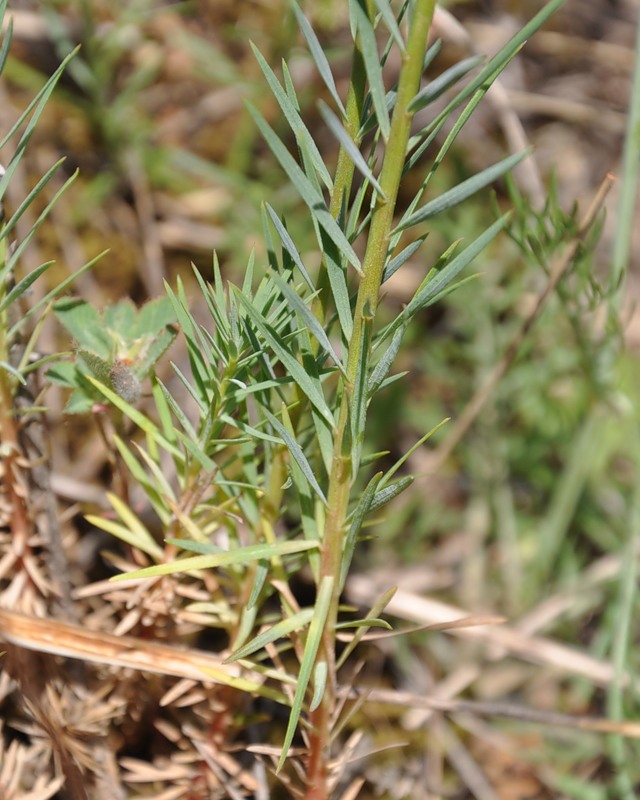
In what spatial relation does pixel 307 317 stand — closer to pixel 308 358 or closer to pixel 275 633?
pixel 308 358

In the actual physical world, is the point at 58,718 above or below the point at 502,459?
above

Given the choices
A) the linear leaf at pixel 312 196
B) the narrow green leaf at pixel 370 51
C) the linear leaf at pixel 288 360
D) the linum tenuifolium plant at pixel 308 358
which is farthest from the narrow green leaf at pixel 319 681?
the narrow green leaf at pixel 370 51

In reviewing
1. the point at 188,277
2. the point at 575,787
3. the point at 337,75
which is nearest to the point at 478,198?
the point at 337,75

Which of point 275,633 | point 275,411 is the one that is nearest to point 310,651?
point 275,633

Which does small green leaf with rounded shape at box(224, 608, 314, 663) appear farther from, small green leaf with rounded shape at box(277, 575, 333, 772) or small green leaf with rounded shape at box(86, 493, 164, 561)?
small green leaf with rounded shape at box(86, 493, 164, 561)

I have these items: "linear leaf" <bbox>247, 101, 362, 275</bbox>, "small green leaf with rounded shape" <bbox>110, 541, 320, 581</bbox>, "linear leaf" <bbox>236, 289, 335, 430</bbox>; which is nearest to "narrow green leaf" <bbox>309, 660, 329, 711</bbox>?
"small green leaf with rounded shape" <bbox>110, 541, 320, 581</bbox>

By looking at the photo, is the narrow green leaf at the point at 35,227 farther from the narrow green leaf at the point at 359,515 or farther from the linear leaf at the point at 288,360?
the narrow green leaf at the point at 359,515

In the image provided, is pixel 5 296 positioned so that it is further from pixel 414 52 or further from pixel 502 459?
pixel 502 459
